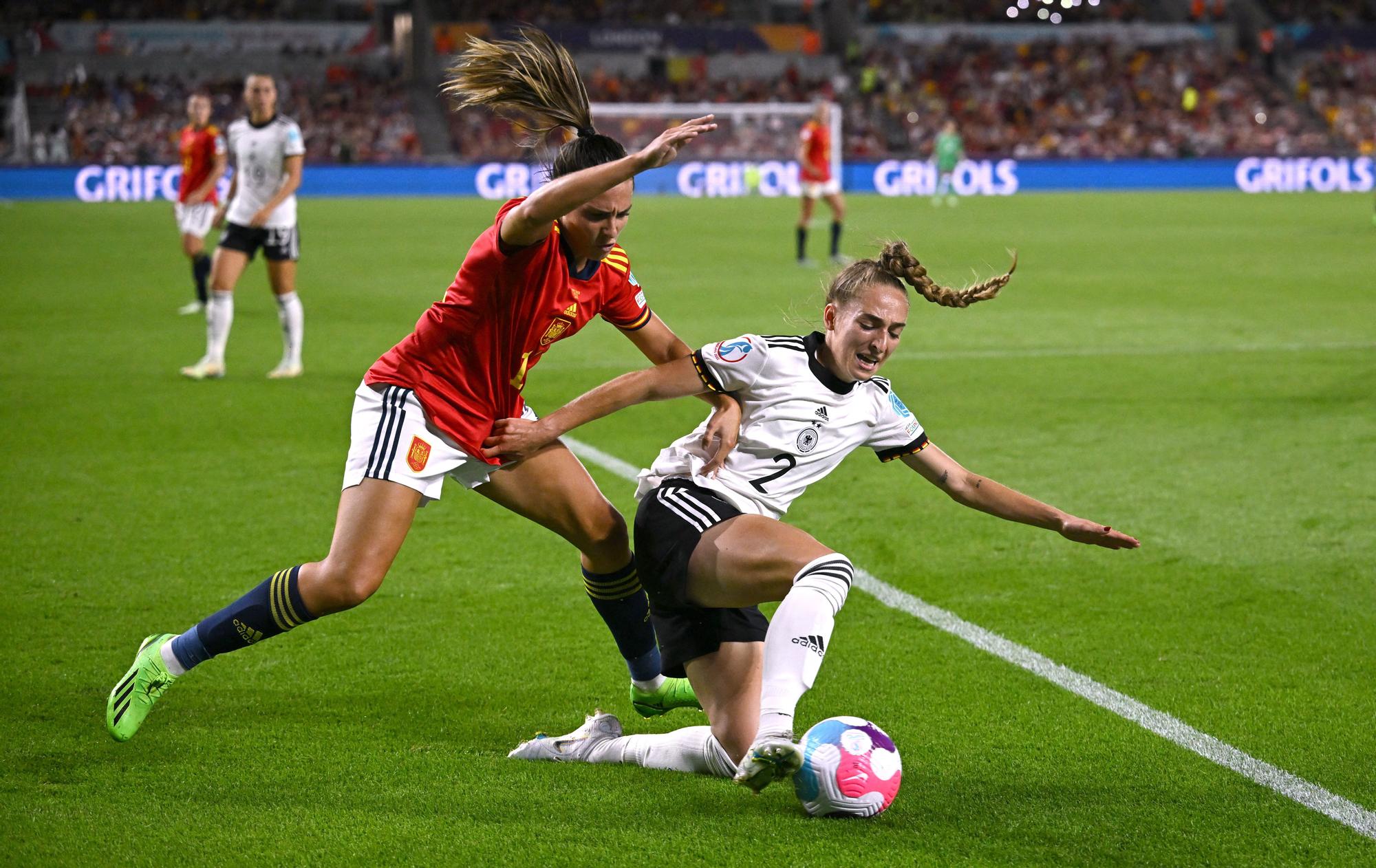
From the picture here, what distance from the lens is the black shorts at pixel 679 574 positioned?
11.9ft

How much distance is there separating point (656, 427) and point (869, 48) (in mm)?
39175

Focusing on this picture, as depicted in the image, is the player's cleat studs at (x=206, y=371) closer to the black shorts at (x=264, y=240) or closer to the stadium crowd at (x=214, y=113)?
the black shorts at (x=264, y=240)

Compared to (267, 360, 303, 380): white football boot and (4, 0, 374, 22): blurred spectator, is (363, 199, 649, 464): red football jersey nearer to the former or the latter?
(267, 360, 303, 380): white football boot

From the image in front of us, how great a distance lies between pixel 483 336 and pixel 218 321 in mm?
7035

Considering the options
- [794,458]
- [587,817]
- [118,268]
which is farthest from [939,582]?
[118,268]

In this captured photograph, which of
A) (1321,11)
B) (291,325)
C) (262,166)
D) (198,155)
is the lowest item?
(291,325)

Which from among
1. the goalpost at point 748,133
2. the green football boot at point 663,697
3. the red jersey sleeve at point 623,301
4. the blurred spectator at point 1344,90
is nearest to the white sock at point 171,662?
the green football boot at point 663,697

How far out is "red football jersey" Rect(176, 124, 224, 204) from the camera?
1245 centimetres

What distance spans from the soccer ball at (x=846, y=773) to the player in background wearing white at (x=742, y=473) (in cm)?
28

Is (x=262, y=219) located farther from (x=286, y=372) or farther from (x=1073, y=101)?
(x=1073, y=101)

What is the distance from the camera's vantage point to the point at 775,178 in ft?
A: 112

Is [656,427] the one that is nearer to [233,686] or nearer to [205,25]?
[233,686]

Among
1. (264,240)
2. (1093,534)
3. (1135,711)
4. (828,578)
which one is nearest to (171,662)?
(828,578)

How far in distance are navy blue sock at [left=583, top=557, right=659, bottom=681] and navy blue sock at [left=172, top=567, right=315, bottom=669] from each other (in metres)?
0.83
